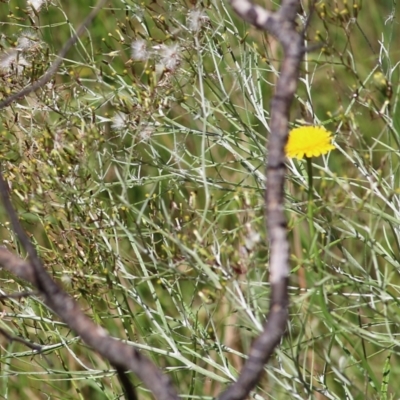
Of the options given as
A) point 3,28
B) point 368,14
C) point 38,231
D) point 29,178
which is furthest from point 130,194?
point 29,178

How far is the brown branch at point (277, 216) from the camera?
2.72ft

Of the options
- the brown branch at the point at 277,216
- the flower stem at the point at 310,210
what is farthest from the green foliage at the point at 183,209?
the brown branch at the point at 277,216

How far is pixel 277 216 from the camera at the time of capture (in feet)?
2.82

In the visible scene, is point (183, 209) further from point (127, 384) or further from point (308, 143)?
point (127, 384)

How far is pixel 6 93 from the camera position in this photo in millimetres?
1505

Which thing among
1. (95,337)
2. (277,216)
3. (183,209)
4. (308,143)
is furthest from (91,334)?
(183,209)

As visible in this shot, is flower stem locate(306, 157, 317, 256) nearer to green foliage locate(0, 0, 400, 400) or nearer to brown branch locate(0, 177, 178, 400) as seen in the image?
green foliage locate(0, 0, 400, 400)

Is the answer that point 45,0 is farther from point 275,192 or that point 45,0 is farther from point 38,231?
point 38,231

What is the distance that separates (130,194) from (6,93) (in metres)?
1.30

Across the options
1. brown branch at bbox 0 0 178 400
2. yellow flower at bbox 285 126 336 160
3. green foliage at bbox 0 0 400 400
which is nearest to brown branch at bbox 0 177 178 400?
brown branch at bbox 0 0 178 400

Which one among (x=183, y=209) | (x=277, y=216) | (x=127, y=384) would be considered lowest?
(x=127, y=384)

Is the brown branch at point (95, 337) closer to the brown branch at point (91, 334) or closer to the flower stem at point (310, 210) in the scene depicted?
the brown branch at point (91, 334)

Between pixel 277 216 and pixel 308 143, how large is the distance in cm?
39

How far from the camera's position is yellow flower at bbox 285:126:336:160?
3.98ft
